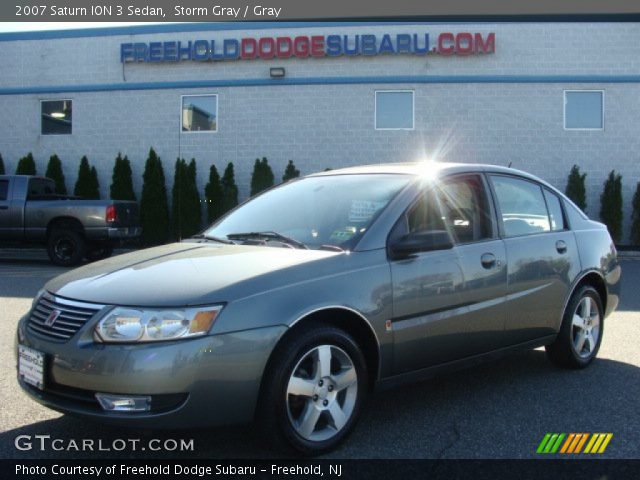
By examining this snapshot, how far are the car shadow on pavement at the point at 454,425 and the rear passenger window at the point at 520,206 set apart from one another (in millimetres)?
1132

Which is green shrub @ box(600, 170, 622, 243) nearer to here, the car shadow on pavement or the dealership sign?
the dealership sign

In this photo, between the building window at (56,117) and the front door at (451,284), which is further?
the building window at (56,117)

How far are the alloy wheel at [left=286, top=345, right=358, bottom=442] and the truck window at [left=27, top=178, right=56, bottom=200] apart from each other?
12.6m

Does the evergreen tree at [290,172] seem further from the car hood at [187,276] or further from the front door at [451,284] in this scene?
the car hood at [187,276]

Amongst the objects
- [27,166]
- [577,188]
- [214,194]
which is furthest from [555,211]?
[27,166]

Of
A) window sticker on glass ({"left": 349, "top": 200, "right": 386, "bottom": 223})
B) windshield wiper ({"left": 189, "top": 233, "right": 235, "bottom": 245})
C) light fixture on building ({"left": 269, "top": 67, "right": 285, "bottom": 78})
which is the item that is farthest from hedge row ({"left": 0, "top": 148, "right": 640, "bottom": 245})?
window sticker on glass ({"left": 349, "top": 200, "right": 386, "bottom": 223})

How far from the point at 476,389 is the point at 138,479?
2522 millimetres

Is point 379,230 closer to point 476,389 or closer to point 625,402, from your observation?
point 476,389

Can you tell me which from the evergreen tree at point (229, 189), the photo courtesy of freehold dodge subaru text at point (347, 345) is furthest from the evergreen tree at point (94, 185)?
the photo courtesy of freehold dodge subaru text at point (347, 345)

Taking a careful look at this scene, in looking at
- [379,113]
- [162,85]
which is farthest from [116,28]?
[379,113]

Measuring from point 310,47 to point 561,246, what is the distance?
13.8 meters

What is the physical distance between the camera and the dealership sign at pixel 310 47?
17.5 metres

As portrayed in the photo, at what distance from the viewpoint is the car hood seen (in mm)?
3406

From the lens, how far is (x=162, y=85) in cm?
1877
